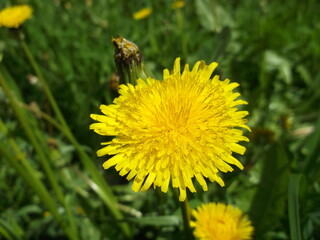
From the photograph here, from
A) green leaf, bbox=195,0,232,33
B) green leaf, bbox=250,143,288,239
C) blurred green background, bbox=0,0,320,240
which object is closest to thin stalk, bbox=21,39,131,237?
blurred green background, bbox=0,0,320,240

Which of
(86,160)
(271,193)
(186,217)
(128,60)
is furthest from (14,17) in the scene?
(271,193)

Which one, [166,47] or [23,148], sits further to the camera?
[166,47]

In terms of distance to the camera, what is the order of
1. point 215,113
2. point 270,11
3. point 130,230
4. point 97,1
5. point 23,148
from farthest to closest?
point 97,1
point 270,11
point 23,148
point 130,230
point 215,113

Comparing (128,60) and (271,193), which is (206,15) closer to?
(271,193)

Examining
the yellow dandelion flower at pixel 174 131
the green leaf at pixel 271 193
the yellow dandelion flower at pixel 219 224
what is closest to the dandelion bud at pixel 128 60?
the yellow dandelion flower at pixel 174 131

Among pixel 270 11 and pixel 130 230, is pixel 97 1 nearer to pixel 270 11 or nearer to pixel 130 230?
pixel 270 11

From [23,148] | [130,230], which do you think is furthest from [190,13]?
[130,230]
